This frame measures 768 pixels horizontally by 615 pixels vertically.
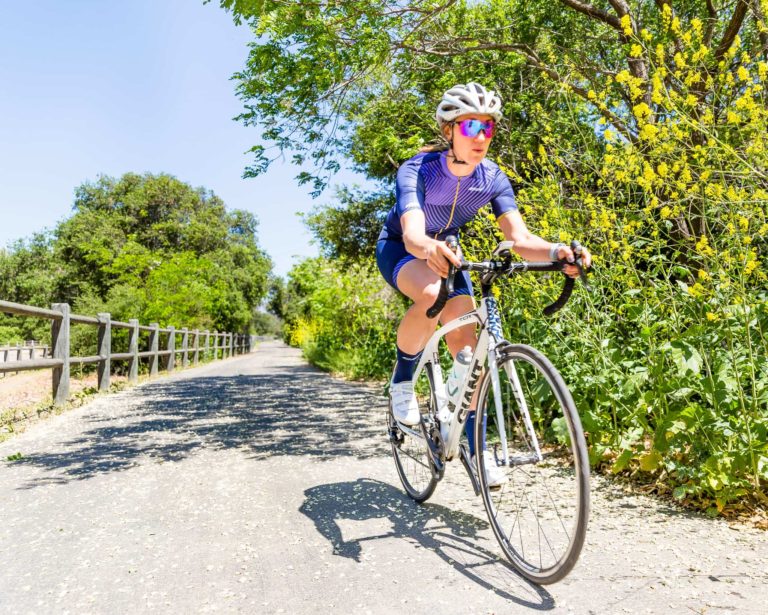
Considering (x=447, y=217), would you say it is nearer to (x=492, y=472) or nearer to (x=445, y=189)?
(x=445, y=189)

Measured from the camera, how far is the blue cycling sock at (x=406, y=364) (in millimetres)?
3411

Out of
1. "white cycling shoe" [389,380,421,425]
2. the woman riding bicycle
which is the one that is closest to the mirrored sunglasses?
the woman riding bicycle

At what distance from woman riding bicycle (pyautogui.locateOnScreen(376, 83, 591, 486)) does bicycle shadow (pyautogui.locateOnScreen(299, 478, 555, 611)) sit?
375mm

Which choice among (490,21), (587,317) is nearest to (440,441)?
(587,317)

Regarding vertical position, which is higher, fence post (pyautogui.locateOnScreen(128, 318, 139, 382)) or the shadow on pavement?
fence post (pyautogui.locateOnScreen(128, 318, 139, 382))

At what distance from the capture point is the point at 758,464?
3.02m

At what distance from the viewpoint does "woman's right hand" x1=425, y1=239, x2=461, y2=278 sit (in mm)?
2285

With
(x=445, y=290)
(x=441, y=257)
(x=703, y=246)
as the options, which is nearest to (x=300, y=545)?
(x=445, y=290)

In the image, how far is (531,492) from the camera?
3162 mm

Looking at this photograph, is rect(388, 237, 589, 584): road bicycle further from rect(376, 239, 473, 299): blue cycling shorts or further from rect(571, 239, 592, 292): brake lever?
rect(376, 239, 473, 299): blue cycling shorts

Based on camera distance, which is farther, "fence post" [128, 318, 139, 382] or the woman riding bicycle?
"fence post" [128, 318, 139, 382]

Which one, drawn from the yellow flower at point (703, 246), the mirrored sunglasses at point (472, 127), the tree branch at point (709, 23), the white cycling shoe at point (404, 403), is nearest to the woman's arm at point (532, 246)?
the mirrored sunglasses at point (472, 127)

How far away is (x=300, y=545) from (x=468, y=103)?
224cm

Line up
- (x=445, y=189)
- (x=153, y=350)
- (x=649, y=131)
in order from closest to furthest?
(x=445, y=189) < (x=649, y=131) < (x=153, y=350)
